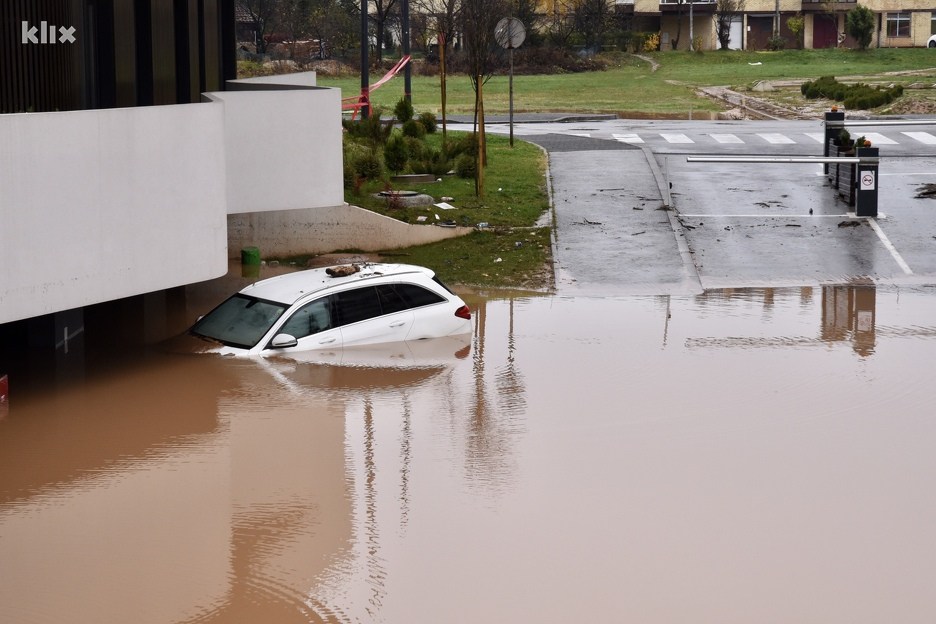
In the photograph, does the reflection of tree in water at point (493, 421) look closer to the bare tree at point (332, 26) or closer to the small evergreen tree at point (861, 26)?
the bare tree at point (332, 26)

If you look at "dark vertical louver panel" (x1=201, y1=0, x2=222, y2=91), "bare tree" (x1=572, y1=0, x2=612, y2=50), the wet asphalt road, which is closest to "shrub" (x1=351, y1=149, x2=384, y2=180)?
the wet asphalt road

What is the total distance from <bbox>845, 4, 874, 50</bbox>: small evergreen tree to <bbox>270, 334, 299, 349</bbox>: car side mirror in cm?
6033

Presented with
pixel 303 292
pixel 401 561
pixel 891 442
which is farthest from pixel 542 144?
pixel 401 561

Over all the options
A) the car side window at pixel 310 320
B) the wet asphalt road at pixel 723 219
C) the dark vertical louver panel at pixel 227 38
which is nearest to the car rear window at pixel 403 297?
the car side window at pixel 310 320

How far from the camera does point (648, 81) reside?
6094 cm

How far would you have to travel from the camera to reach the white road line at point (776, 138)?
1464 inches

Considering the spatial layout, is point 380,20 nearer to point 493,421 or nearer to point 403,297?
point 403,297

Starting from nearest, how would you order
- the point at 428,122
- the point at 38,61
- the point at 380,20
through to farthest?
the point at 38,61 → the point at 428,122 → the point at 380,20

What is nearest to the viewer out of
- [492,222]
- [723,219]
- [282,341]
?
[282,341]

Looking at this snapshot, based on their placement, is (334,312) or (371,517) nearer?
(371,517)

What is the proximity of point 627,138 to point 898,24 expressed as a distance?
165 ft

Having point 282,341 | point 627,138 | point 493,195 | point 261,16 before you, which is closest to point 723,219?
point 493,195

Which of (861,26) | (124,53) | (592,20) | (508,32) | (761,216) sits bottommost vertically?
(761,216)

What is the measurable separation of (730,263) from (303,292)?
9.42 metres
